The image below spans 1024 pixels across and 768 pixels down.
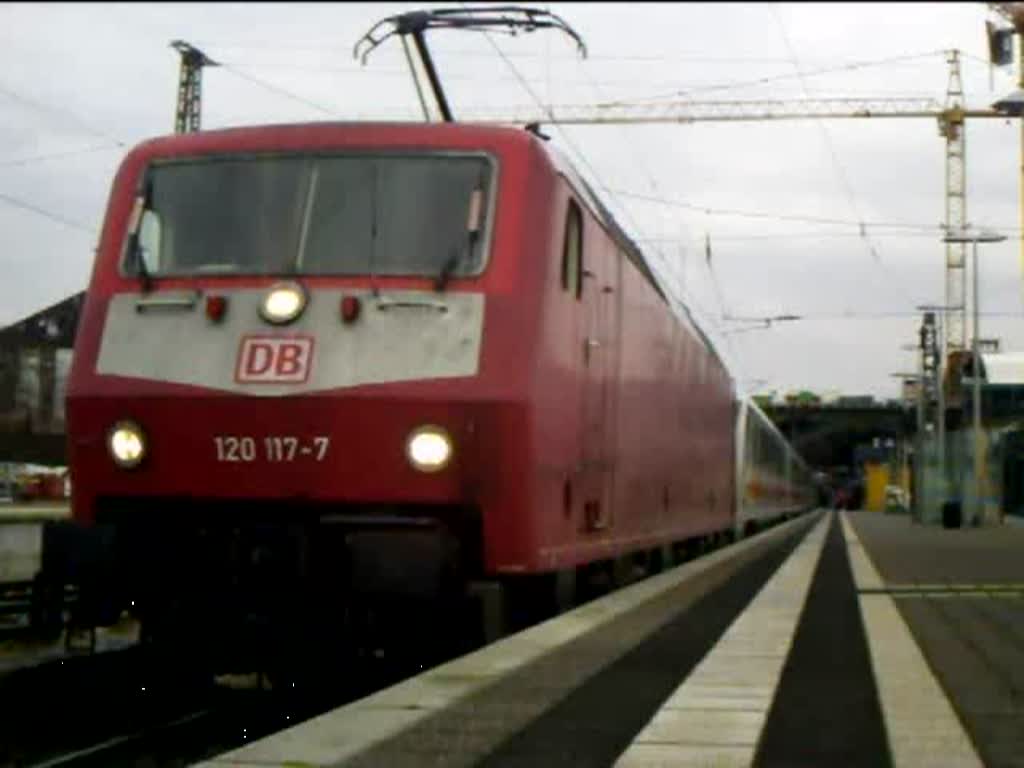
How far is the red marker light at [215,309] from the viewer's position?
769 centimetres

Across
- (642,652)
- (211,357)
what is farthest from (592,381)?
(211,357)

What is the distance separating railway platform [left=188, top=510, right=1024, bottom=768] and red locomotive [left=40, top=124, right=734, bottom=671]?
726 mm

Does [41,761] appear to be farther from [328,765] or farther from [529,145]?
[529,145]

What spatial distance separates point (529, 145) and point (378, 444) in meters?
1.91

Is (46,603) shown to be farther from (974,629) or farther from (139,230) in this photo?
(974,629)

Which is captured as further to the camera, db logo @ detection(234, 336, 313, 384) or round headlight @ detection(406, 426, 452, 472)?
db logo @ detection(234, 336, 313, 384)

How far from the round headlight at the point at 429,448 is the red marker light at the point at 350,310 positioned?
68 cm

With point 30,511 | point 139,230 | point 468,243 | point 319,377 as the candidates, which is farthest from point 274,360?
point 30,511

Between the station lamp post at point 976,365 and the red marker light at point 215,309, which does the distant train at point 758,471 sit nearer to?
the station lamp post at point 976,365

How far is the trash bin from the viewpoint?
3959 centimetres

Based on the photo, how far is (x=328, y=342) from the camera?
7547 mm

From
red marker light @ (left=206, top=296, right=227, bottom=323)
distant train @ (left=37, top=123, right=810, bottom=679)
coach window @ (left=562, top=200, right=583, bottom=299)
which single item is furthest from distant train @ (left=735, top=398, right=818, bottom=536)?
red marker light @ (left=206, top=296, right=227, bottom=323)

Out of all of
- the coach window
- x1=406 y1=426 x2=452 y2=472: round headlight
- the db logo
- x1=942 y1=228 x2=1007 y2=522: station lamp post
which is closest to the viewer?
A: x1=406 y1=426 x2=452 y2=472: round headlight

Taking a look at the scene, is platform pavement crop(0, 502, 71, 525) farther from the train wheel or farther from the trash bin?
the trash bin
